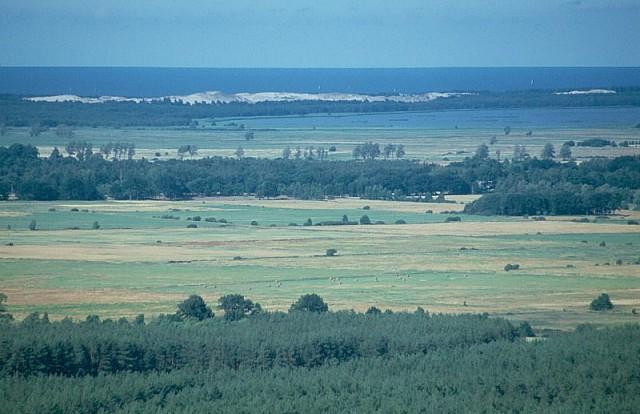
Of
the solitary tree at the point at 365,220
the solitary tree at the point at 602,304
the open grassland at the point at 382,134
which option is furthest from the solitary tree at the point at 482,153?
the solitary tree at the point at 602,304

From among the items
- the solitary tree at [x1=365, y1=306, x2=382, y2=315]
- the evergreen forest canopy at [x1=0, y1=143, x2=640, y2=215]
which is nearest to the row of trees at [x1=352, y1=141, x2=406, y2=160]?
the evergreen forest canopy at [x1=0, y1=143, x2=640, y2=215]

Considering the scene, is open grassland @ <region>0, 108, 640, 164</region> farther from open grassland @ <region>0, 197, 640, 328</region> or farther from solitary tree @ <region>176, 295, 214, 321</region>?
solitary tree @ <region>176, 295, 214, 321</region>

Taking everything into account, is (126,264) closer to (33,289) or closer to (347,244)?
(33,289)

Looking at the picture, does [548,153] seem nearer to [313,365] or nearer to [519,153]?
[519,153]

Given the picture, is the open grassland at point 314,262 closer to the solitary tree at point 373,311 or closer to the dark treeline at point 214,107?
the solitary tree at point 373,311

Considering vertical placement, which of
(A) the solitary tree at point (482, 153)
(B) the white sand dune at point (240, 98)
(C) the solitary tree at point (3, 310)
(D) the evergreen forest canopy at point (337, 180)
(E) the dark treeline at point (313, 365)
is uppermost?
(B) the white sand dune at point (240, 98)

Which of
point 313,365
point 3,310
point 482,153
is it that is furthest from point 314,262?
point 482,153
